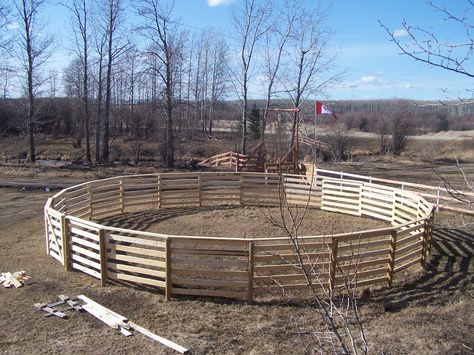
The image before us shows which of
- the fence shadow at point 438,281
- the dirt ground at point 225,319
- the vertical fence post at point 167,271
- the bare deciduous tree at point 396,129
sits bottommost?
the dirt ground at point 225,319

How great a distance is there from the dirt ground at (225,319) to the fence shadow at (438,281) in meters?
0.02

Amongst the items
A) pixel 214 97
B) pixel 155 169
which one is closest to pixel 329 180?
pixel 155 169

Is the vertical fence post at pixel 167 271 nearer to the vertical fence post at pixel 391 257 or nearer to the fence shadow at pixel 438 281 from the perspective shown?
the fence shadow at pixel 438 281

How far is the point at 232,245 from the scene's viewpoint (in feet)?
25.6

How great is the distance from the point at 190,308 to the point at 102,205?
7544mm

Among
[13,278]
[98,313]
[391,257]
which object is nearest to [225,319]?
[98,313]

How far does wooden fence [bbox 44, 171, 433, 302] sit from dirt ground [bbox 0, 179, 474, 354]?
1.17 ft

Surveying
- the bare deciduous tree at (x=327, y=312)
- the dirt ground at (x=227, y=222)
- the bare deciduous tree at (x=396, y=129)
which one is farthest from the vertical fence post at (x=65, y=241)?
the bare deciduous tree at (x=396, y=129)

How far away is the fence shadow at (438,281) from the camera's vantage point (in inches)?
315

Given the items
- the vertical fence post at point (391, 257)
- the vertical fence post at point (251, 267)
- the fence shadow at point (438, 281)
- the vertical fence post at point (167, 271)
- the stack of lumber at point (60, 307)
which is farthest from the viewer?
the vertical fence post at point (391, 257)

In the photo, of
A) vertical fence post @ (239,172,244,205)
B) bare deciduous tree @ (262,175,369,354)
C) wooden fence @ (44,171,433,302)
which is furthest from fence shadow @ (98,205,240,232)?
bare deciduous tree @ (262,175,369,354)

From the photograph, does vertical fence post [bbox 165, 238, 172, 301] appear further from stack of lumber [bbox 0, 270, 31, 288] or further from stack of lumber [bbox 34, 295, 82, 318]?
stack of lumber [bbox 0, 270, 31, 288]

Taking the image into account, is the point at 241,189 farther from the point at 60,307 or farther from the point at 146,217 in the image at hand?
the point at 60,307

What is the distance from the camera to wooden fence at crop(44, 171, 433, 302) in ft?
25.4
